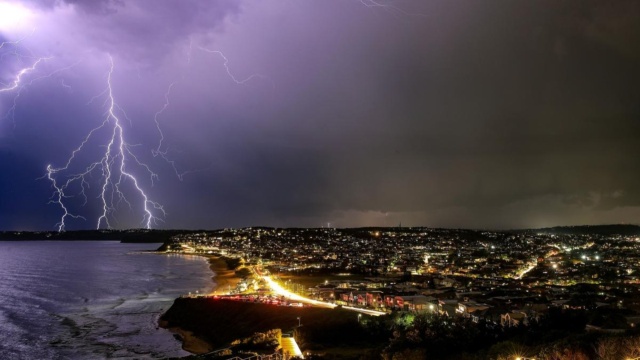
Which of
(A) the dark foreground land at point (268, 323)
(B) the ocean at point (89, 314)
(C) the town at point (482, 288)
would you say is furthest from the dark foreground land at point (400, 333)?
(B) the ocean at point (89, 314)

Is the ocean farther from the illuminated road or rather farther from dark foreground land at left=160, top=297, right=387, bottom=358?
the illuminated road

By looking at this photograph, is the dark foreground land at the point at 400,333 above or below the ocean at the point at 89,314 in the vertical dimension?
above

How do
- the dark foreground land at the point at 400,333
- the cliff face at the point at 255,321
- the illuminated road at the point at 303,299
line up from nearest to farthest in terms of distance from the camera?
the dark foreground land at the point at 400,333, the cliff face at the point at 255,321, the illuminated road at the point at 303,299

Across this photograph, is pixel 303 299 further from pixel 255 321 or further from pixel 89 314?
pixel 89 314

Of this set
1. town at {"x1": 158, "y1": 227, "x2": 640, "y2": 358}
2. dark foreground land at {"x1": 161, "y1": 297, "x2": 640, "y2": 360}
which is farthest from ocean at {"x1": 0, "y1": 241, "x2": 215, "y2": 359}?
town at {"x1": 158, "y1": 227, "x2": 640, "y2": 358}

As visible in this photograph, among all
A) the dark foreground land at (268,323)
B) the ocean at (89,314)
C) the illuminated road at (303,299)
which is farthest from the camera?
the illuminated road at (303,299)

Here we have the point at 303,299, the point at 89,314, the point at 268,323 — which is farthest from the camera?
the point at 303,299

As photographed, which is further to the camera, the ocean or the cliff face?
the ocean

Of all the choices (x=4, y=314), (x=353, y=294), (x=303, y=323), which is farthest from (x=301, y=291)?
(x=4, y=314)

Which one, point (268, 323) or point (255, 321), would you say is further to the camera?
point (255, 321)

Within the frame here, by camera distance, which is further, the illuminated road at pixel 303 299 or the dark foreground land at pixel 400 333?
the illuminated road at pixel 303 299

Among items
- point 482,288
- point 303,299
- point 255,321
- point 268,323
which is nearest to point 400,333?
point 268,323

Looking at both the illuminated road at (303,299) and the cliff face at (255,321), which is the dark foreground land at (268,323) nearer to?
the cliff face at (255,321)
